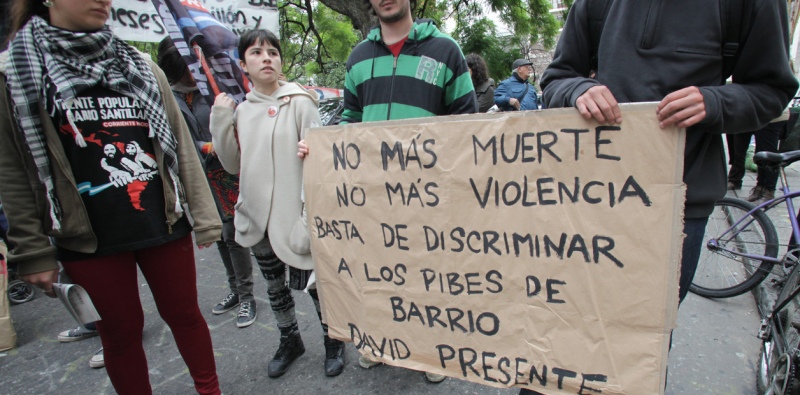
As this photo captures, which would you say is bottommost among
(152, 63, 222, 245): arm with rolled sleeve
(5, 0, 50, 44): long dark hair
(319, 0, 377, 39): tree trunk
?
(152, 63, 222, 245): arm with rolled sleeve

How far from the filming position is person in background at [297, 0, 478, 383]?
1929mm

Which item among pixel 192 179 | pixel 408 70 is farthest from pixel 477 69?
pixel 192 179

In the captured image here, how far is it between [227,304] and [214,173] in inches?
40.9

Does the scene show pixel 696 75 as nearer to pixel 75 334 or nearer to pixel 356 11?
pixel 75 334

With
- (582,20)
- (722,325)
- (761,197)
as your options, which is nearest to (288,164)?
(582,20)

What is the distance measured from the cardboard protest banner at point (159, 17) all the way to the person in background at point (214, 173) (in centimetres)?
29

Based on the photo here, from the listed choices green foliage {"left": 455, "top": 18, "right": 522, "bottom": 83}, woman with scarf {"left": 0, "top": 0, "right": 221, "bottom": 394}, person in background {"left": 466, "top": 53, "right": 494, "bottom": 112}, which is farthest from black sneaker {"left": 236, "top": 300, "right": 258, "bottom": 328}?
green foliage {"left": 455, "top": 18, "right": 522, "bottom": 83}

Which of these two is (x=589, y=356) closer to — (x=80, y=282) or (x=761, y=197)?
(x=80, y=282)

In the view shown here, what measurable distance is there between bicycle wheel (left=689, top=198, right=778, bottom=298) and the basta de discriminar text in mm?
2283

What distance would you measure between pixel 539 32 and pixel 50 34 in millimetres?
11869

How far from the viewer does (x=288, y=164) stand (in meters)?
1.99

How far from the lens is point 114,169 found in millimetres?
1630

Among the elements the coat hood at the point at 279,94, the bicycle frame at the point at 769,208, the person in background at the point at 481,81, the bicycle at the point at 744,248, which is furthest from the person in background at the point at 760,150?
the coat hood at the point at 279,94

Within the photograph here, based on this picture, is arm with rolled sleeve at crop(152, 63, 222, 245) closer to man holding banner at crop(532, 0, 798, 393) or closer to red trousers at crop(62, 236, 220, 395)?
red trousers at crop(62, 236, 220, 395)
